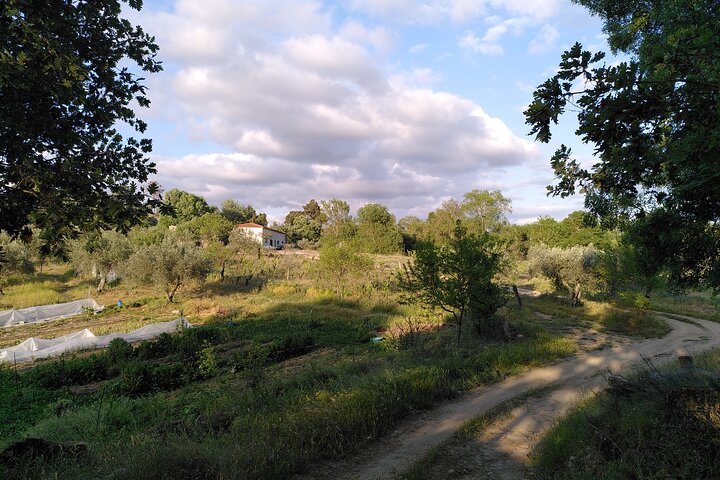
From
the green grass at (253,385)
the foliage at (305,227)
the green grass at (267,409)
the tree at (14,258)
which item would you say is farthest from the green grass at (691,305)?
the foliage at (305,227)

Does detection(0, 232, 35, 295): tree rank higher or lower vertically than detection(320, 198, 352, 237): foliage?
lower

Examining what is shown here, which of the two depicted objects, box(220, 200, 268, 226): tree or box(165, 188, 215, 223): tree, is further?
box(220, 200, 268, 226): tree

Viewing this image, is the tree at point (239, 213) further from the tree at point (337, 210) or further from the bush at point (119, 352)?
the bush at point (119, 352)

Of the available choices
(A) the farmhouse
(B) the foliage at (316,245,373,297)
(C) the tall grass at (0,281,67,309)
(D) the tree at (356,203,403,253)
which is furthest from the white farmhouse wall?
(B) the foliage at (316,245,373,297)

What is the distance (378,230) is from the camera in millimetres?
66562

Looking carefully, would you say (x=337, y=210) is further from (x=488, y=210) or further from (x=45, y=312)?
(x=45, y=312)

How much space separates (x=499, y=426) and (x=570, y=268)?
73.9 feet

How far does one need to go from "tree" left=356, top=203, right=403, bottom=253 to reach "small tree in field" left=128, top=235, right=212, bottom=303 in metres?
31.4

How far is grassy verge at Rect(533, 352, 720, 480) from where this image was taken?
14.0 feet

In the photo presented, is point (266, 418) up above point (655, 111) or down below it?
below

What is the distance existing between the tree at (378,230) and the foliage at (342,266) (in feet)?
91.5

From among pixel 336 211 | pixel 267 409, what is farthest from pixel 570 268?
pixel 336 211

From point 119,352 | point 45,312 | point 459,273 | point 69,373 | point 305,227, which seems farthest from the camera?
point 305,227

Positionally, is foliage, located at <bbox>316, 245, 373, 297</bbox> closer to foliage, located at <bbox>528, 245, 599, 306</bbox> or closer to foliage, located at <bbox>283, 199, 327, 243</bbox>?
foliage, located at <bbox>528, 245, 599, 306</bbox>
